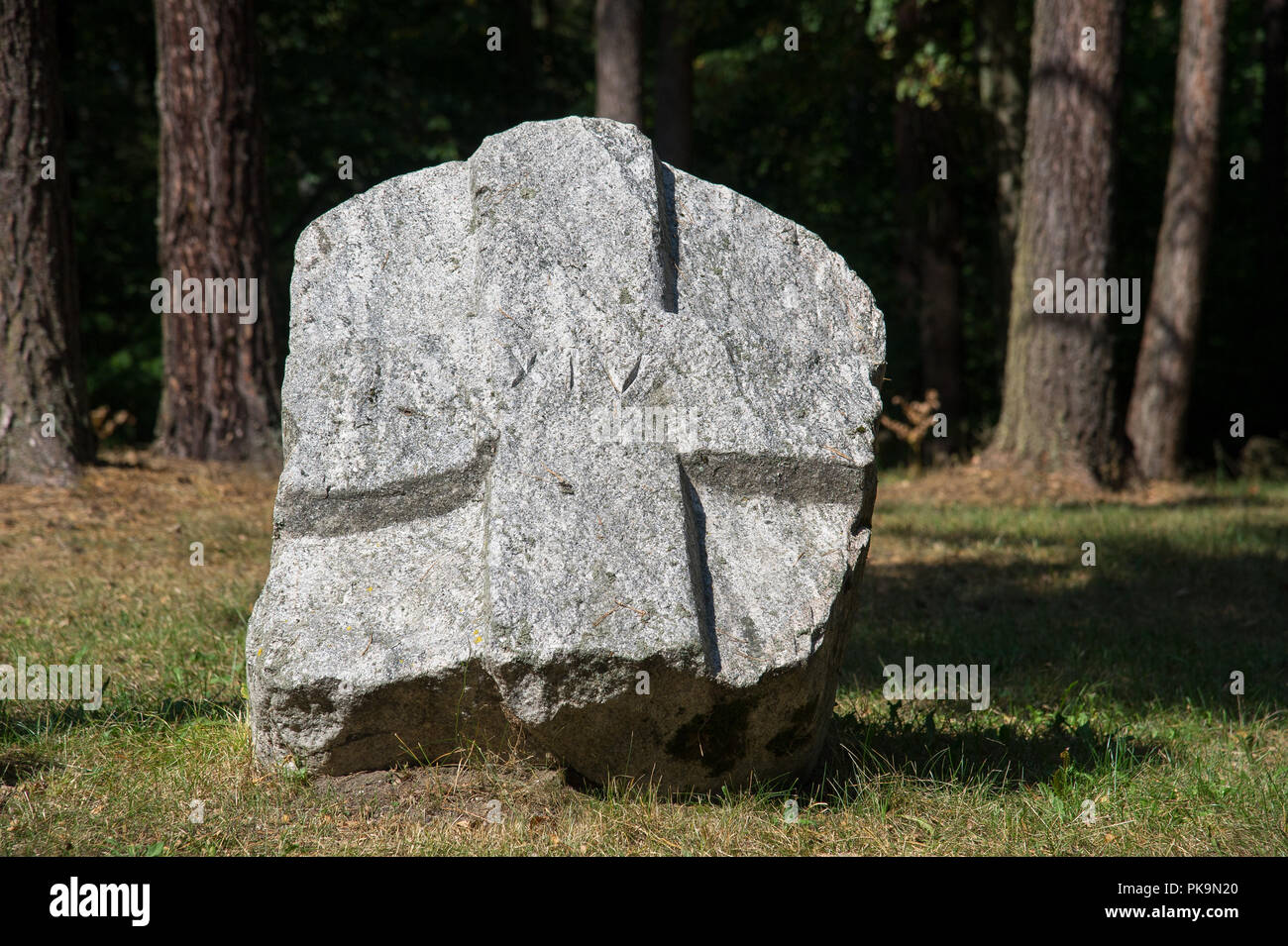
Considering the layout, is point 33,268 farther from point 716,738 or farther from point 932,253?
point 932,253

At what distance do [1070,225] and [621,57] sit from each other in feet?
13.0

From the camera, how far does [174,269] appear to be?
8023mm

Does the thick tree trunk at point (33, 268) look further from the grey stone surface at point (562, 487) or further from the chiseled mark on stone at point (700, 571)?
the chiseled mark on stone at point (700, 571)

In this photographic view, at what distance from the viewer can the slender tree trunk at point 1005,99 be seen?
11.4 m

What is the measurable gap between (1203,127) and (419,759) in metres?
9.73

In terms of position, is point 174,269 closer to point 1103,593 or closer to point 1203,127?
point 1103,593

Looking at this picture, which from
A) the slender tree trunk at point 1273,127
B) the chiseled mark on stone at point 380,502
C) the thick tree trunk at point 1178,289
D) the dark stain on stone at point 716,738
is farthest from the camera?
the slender tree trunk at point 1273,127

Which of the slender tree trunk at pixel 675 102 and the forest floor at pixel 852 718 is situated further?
the slender tree trunk at pixel 675 102

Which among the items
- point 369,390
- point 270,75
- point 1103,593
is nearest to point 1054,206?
point 1103,593

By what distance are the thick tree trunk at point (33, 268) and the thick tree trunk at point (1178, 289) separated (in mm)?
8628
